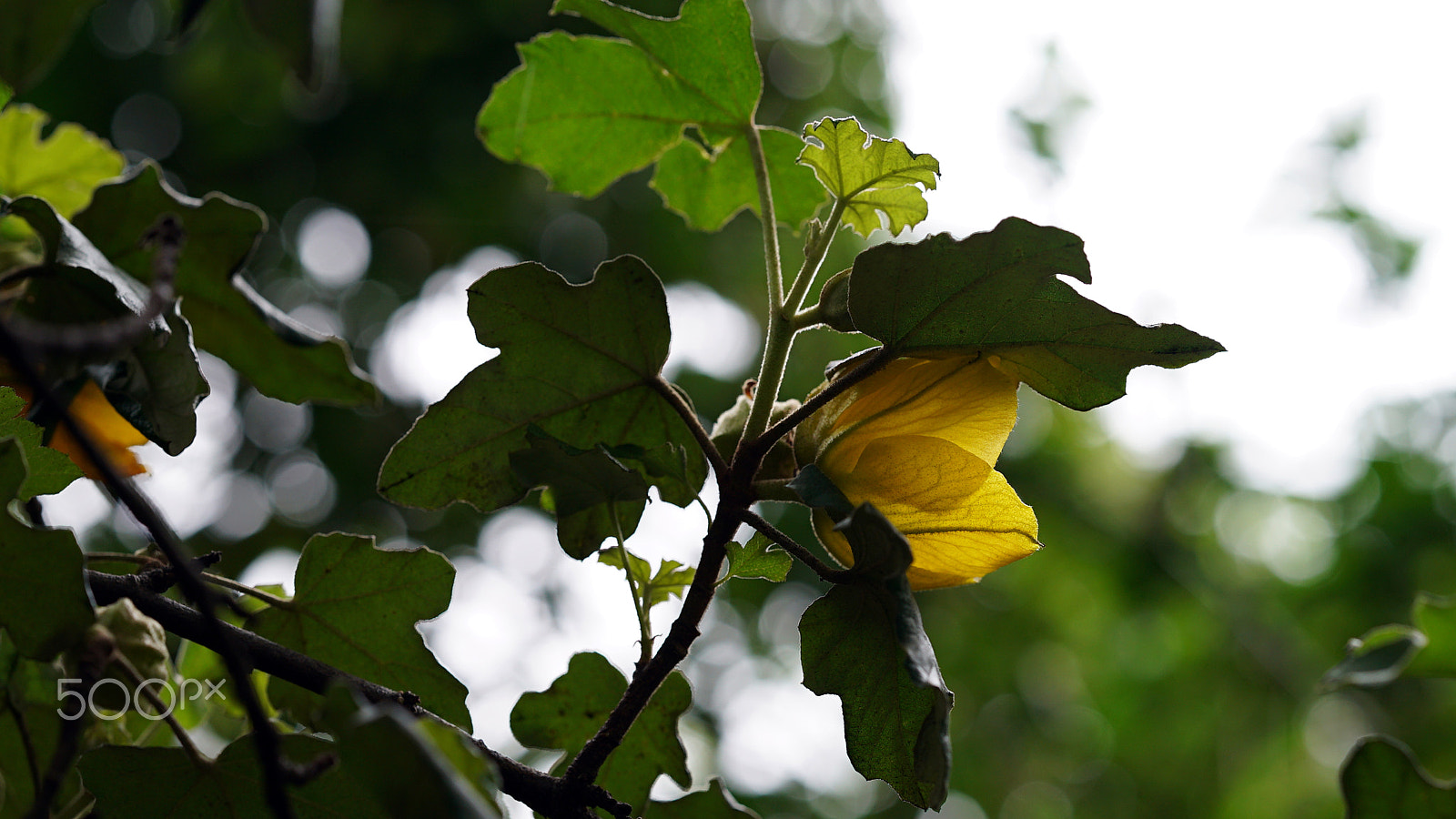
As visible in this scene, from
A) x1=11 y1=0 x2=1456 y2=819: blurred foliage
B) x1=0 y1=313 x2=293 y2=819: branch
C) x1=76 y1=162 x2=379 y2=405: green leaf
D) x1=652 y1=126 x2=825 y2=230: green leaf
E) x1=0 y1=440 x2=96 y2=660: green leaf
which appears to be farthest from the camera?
x1=11 y1=0 x2=1456 y2=819: blurred foliage

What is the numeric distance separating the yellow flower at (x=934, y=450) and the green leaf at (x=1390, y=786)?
13.8 inches

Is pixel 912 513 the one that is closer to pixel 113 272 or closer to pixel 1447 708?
pixel 113 272

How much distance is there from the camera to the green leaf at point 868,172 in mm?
615

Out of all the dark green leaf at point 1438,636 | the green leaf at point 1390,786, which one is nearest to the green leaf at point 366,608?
the green leaf at point 1390,786

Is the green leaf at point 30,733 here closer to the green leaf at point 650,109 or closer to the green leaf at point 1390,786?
the green leaf at point 650,109

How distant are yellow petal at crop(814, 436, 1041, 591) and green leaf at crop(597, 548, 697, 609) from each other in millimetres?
124

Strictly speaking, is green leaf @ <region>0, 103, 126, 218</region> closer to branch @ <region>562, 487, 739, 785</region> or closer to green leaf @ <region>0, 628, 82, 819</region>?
green leaf @ <region>0, 628, 82, 819</region>

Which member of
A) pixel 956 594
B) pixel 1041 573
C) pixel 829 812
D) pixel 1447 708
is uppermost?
pixel 1447 708

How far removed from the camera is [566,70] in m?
0.78

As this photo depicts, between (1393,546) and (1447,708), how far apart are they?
1328 millimetres

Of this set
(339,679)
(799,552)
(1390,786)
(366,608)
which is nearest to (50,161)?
(366,608)

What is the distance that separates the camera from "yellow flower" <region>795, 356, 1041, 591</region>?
1.92ft

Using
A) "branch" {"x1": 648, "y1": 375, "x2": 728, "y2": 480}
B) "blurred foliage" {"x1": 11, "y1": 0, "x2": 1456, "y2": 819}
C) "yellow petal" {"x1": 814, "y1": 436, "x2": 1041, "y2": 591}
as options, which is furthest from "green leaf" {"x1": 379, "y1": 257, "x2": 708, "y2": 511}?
"blurred foliage" {"x1": 11, "y1": 0, "x2": 1456, "y2": 819}

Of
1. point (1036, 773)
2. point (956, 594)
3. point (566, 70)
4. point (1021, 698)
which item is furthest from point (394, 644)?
point (1036, 773)
